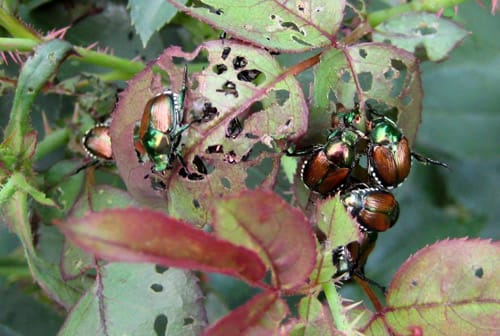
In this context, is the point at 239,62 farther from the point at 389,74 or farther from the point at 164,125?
the point at 389,74

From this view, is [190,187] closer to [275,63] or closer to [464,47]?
[275,63]

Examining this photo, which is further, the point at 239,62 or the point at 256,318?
the point at 239,62

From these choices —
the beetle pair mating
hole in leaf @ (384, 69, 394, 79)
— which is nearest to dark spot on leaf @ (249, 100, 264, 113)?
the beetle pair mating

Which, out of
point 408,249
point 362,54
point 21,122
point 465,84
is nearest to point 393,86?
point 362,54

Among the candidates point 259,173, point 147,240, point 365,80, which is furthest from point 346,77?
point 147,240

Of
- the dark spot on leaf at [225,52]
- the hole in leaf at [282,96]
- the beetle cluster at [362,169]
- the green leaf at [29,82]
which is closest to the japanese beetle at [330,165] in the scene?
the beetle cluster at [362,169]

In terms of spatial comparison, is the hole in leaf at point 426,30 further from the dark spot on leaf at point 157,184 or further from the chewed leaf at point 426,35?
the dark spot on leaf at point 157,184
